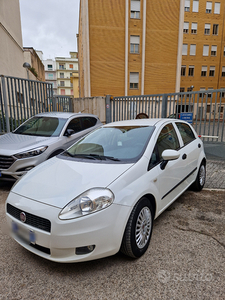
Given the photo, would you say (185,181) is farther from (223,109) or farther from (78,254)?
(223,109)

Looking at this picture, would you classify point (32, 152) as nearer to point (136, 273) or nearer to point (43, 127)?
point (43, 127)

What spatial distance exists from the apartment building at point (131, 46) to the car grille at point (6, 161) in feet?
68.4

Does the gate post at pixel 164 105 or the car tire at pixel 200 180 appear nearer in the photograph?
the car tire at pixel 200 180

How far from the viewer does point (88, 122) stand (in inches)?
248

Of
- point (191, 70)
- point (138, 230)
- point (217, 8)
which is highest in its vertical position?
point (217, 8)

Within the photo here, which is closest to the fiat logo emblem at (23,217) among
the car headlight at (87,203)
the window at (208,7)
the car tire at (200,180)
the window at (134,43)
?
the car headlight at (87,203)

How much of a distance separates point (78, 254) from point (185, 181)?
228 centimetres

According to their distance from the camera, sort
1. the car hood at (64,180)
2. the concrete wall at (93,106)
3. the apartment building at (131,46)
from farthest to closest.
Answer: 1. the apartment building at (131,46)
2. the concrete wall at (93,106)
3. the car hood at (64,180)

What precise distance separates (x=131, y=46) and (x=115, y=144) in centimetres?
2454

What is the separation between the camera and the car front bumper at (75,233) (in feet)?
6.40

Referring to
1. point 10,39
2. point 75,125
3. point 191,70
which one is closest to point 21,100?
point 75,125

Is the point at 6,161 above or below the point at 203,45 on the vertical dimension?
below

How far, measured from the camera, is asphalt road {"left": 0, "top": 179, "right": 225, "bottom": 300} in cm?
194

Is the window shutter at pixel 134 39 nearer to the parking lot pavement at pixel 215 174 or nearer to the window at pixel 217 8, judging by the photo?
the window at pixel 217 8
